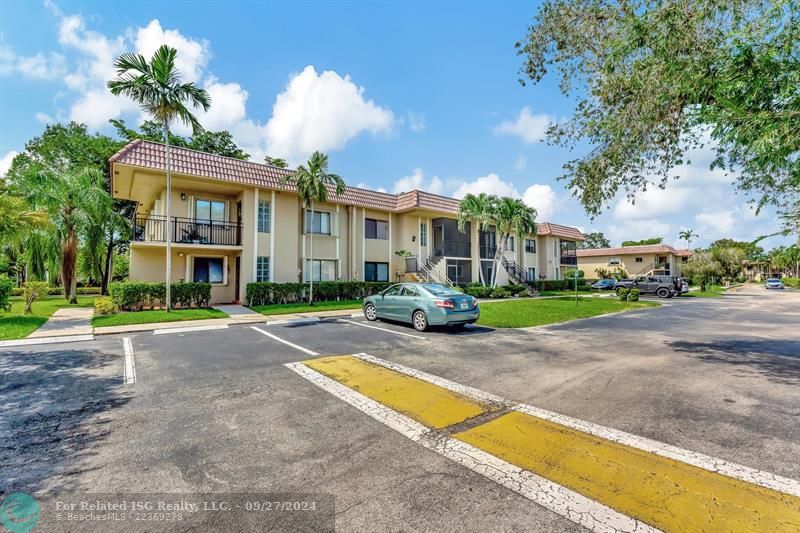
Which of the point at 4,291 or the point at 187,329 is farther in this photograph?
the point at 4,291

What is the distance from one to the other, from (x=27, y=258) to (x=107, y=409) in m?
31.7

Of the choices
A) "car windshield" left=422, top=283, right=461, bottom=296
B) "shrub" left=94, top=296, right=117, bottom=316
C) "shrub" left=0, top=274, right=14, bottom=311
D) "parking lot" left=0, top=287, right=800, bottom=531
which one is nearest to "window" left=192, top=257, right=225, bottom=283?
"shrub" left=94, top=296, right=117, bottom=316

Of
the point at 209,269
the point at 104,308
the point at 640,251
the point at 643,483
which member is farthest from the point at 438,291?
the point at 640,251

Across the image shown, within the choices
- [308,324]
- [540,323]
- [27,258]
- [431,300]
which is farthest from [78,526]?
[27,258]

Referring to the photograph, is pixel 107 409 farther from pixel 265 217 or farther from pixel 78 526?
pixel 265 217

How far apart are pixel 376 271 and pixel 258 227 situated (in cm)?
825

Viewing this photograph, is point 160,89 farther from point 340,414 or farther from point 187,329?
point 340,414

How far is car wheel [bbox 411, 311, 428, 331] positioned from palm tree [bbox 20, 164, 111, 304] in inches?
779

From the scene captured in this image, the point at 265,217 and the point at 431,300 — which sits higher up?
the point at 265,217

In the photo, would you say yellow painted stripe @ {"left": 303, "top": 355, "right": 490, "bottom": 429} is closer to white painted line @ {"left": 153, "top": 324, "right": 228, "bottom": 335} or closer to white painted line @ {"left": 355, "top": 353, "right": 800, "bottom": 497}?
white painted line @ {"left": 355, "top": 353, "right": 800, "bottom": 497}

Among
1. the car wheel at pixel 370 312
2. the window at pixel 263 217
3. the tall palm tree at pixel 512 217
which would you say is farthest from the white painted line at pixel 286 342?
the tall palm tree at pixel 512 217

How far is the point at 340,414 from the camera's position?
4512 millimetres

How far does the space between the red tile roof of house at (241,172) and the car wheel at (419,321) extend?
11812mm

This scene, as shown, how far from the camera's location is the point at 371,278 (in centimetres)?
2372
